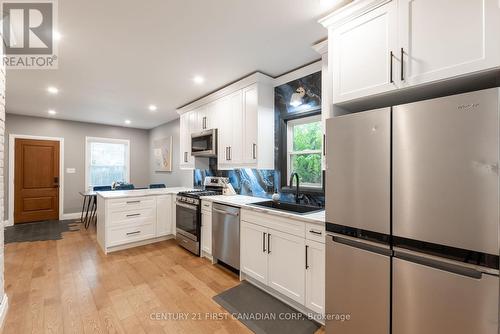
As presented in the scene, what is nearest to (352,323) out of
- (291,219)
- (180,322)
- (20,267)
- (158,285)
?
(291,219)

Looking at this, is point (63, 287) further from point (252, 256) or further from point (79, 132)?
point (79, 132)

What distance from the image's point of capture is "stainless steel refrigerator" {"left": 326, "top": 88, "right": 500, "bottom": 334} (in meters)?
1.02

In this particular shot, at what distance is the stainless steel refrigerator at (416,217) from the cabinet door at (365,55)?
260 millimetres

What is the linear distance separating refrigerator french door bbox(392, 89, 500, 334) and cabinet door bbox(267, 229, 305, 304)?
0.82 metres

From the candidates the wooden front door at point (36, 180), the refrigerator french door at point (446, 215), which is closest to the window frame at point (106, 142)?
the wooden front door at point (36, 180)

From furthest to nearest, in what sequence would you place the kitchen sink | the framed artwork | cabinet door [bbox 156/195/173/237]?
the framed artwork
cabinet door [bbox 156/195/173/237]
the kitchen sink

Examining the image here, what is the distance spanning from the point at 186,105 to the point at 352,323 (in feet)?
13.6

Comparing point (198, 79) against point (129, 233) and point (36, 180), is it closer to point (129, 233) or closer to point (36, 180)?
point (129, 233)

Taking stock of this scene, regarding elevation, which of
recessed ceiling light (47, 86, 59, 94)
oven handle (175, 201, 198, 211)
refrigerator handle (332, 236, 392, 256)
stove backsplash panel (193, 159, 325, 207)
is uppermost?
recessed ceiling light (47, 86, 59, 94)

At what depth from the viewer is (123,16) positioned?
183 cm

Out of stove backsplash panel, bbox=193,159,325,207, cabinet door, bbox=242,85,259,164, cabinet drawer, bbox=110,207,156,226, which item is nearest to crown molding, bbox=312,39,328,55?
cabinet door, bbox=242,85,259,164

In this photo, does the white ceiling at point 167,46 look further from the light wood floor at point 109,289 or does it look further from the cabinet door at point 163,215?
the light wood floor at point 109,289

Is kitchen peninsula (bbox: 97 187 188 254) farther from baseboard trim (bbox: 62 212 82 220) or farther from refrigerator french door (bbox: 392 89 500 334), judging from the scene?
refrigerator french door (bbox: 392 89 500 334)

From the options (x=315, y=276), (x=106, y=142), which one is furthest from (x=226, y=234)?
(x=106, y=142)
